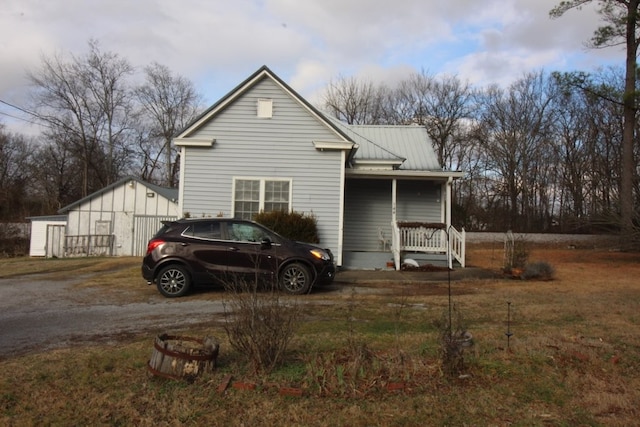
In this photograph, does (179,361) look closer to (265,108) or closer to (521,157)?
(265,108)

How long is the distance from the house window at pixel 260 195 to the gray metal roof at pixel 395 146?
3491mm

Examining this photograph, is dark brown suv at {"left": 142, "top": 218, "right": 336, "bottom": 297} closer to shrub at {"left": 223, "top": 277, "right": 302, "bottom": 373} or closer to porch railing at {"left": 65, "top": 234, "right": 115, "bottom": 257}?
shrub at {"left": 223, "top": 277, "right": 302, "bottom": 373}

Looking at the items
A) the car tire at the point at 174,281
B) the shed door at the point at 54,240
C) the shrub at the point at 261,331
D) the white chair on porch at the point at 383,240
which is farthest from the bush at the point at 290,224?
the shed door at the point at 54,240

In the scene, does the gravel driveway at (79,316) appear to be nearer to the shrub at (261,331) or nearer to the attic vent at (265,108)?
the shrub at (261,331)

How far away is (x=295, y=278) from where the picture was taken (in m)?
9.95

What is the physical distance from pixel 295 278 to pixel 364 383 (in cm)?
568

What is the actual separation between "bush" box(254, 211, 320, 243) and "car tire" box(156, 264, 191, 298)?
4.34 meters

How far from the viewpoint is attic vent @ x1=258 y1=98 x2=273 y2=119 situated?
15.0 m

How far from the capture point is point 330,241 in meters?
14.9

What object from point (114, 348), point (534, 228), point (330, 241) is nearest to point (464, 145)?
point (534, 228)

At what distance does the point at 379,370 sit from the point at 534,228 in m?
39.1

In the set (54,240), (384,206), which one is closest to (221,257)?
(384,206)

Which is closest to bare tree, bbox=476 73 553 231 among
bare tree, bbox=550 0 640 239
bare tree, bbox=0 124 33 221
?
bare tree, bbox=550 0 640 239

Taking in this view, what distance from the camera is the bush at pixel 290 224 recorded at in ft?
45.5
